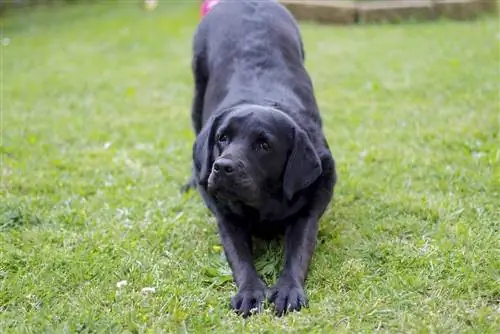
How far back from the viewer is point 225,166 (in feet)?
11.7

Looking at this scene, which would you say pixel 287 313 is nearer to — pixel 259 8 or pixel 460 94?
pixel 259 8

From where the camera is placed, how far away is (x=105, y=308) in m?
3.38

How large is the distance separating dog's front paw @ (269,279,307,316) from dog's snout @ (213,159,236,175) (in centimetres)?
62

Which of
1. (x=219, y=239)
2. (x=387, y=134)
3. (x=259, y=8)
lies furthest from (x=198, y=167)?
(x=387, y=134)

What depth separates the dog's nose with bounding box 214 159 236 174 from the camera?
3.56m

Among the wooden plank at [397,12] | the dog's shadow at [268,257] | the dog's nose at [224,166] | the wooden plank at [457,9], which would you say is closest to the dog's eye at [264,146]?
the dog's nose at [224,166]

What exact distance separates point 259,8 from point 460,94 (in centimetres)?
303

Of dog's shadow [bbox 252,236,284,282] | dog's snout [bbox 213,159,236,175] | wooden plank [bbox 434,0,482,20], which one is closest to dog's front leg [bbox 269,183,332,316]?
dog's shadow [bbox 252,236,284,282]

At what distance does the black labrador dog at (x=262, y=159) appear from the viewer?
11.9 ft

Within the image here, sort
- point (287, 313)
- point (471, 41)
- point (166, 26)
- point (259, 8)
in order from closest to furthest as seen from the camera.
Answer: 1. point (287, 313)
2. point (259, 8)
3. point (471, 41)
4. point (166, 26)

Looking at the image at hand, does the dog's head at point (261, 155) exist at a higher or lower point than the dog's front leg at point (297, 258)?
higher

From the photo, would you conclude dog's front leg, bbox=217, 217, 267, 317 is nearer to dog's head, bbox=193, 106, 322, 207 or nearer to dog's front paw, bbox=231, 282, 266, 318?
dog's front paw, bbox=231, 282, 266, 318

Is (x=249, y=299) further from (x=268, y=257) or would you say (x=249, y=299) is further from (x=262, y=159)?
(x=262, y=159)

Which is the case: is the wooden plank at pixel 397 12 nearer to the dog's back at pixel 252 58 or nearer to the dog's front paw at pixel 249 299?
the dog's back at pixel 252 58
